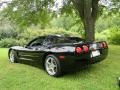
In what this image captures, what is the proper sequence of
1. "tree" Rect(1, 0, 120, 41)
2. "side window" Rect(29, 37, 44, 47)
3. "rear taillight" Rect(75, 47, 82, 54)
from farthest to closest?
"tree" Rect(1, 0, 120, 41) < "side window" Rect(29, 37, 44, 47) < "rear taillight" Rect(75, 47, 82, 54)

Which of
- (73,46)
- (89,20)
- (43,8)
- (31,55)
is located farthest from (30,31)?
(73,46)

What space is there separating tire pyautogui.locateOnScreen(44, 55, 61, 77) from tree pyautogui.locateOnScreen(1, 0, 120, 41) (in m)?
4.26

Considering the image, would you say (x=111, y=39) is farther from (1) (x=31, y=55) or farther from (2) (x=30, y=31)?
(1) (x=31, y=55)

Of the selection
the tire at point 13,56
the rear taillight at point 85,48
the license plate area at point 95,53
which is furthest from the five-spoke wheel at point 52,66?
the tire at point 13,56

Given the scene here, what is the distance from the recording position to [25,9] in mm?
12156

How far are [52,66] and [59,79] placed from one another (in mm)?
545

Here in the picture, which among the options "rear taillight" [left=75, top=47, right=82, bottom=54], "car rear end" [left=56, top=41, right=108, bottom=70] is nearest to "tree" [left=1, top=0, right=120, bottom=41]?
"car rear end" [left=56, top=41, right=108, bottom=70]

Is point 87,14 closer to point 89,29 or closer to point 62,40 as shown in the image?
point 89,29

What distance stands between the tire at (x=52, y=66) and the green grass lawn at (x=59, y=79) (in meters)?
0.16

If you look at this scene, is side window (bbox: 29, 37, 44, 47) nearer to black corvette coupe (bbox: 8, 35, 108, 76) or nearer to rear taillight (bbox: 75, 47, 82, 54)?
black corvette coupe (bbox: 8, 35, 108, 76)

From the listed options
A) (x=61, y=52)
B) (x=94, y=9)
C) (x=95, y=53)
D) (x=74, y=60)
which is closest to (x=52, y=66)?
(x=61, y=52)

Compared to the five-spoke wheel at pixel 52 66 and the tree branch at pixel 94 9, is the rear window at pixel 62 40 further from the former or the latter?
the tree branch at pixel 94 9

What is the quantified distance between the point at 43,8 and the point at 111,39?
30.8 ft

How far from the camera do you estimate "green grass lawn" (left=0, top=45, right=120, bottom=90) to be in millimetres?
5747
